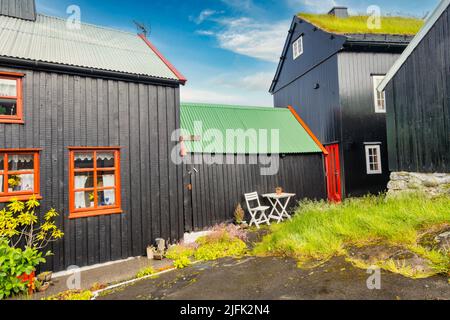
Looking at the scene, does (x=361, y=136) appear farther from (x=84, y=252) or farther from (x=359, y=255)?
(x=84, y=252)

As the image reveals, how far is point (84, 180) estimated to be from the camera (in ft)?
23.3

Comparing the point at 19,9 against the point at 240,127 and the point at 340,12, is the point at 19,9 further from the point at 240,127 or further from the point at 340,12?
the point at 340,12

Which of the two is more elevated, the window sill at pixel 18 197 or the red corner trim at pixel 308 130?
the red corner trim at pixel 308 130

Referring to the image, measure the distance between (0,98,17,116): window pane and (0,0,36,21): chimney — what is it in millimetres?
3774

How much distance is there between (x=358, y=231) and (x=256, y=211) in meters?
4.87

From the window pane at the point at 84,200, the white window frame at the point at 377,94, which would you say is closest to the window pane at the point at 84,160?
the window pane at the point at 84,200

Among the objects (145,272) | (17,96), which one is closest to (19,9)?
(17,96)

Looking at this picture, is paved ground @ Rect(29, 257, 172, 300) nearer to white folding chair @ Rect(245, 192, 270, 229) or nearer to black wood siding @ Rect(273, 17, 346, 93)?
white folding chair @ Rect(245, 192, 270, 229)

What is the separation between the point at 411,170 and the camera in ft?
29.4

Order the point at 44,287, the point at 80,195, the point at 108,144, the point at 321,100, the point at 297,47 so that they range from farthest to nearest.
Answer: the point at 297,47
the point at 321,100
the point at 108,144
the point at 80,195
the point at 44,287

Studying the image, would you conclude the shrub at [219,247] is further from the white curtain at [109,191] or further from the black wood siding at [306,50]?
the black wood siding at [306,50]

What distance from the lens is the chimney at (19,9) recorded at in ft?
26.5

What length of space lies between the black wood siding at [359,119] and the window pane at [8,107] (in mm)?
12029
